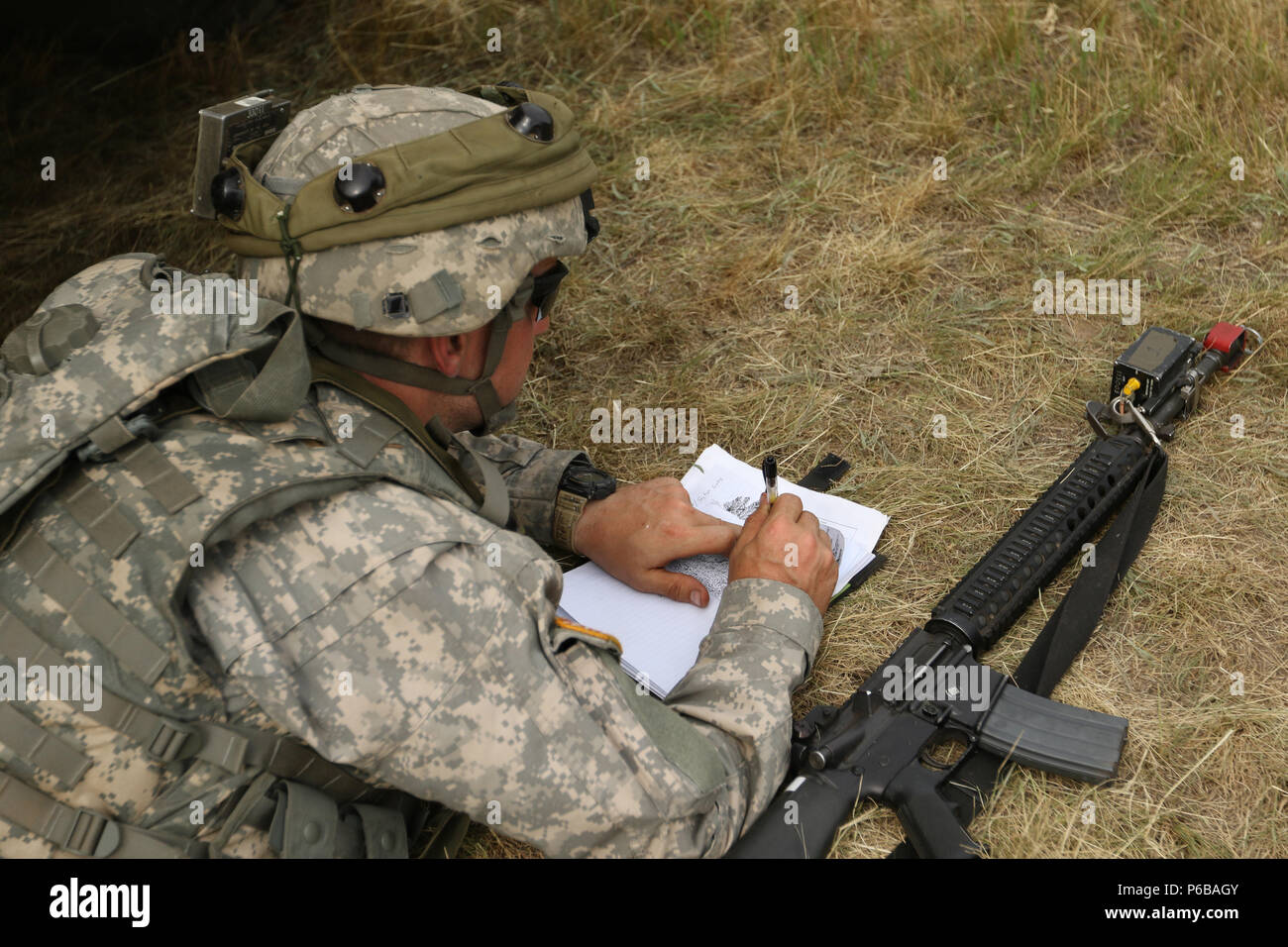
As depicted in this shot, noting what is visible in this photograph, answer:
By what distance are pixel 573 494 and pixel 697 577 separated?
466 millimetres

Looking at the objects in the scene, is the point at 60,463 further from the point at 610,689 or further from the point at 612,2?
the point at 612,2

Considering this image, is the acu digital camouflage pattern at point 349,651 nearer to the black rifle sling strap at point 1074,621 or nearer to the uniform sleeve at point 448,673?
the uniform sleeve at point 448,673

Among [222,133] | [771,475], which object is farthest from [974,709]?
[222,133]

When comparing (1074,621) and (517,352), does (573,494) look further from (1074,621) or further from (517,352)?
(1074,621)

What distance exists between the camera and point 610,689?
2.24 m

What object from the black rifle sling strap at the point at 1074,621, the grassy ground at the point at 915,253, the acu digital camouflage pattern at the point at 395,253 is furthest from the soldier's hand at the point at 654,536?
the acu digital camouflage pattern at the point at 395,253

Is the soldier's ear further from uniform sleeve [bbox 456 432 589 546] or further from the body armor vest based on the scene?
uniform sleeve [bbox 456 432 589 546]

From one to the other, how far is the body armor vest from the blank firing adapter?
341 mm

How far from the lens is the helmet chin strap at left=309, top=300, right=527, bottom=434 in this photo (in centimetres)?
249

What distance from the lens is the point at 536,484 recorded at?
348 cm

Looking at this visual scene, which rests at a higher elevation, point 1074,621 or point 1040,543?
point 1040,543

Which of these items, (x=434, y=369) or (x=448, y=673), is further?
(x=434, y=369)

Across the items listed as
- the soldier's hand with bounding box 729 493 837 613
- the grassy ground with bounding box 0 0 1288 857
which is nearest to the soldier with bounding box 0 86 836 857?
the soldier's hand with bounding box 729 493 837 613

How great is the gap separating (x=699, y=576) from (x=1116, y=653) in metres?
1.17
